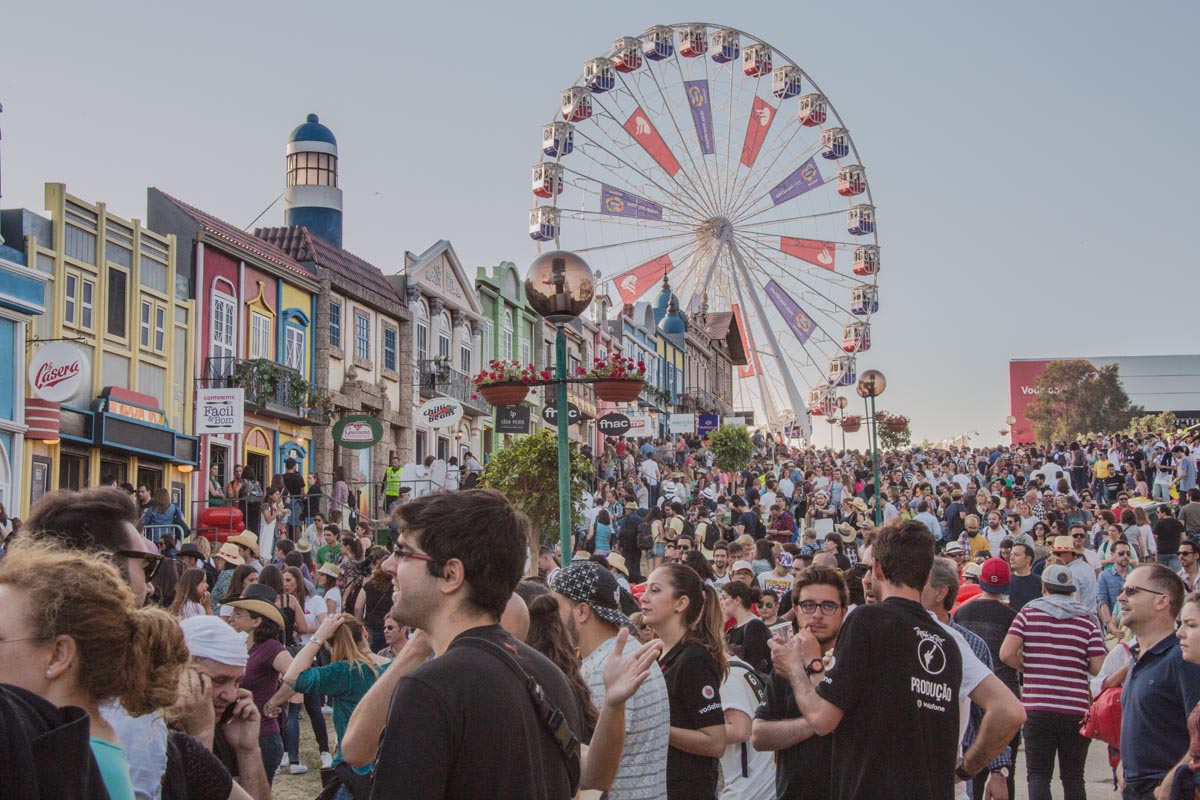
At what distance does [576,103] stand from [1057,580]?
1272 inches

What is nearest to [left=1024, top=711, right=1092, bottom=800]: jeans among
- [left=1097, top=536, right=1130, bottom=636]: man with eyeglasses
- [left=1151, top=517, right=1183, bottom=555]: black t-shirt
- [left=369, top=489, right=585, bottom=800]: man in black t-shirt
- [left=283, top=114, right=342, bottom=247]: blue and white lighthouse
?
[left=1097, top=536, right=1130, bottom=636]: man with eyeglasses

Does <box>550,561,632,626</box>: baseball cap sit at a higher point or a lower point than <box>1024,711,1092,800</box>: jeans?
higher

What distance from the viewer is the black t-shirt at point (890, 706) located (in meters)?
5.04

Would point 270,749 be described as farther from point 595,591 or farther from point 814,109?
point 814,109

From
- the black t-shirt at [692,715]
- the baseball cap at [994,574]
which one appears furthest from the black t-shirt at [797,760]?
the baseball cap at [994,574]

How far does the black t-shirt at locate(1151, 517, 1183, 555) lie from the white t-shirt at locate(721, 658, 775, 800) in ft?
44.5

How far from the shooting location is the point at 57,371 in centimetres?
2183

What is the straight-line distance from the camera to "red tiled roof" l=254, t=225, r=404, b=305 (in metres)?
32.5

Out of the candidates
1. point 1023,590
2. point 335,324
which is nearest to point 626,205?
point 335,324

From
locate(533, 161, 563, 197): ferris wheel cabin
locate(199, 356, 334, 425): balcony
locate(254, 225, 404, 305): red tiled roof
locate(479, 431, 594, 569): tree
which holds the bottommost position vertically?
locate(479, 431, 594, 569): tree

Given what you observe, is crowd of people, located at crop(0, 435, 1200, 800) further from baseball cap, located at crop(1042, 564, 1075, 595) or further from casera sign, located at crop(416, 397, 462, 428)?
casera sign, located at crop(416, 397, 462, 428)

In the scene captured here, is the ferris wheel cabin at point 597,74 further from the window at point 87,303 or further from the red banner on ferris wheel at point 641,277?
the window at point 87,303

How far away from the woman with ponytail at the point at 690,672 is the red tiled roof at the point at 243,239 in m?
23.4

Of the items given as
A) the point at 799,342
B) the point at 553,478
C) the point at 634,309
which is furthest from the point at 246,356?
the point at 634,309
